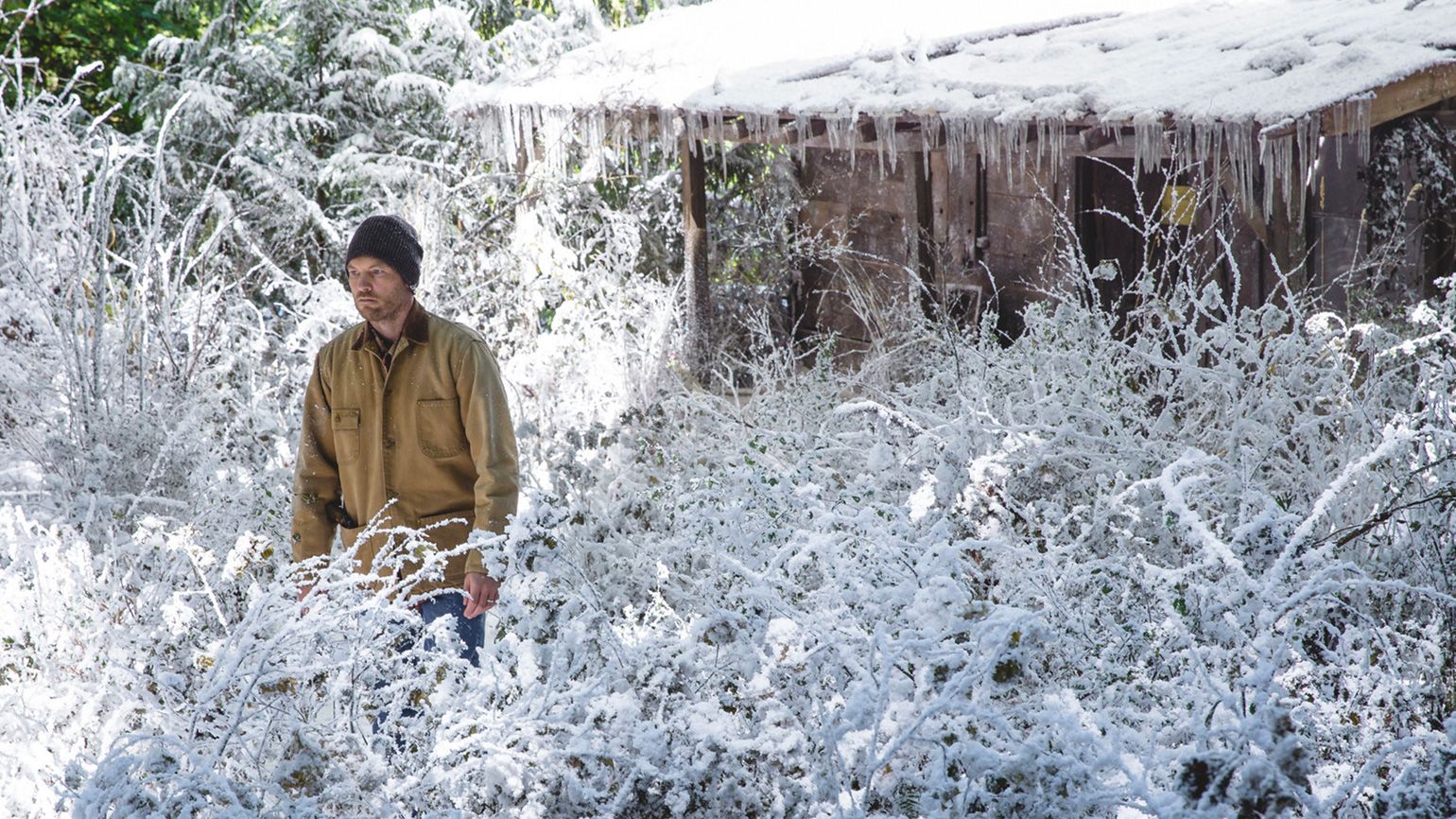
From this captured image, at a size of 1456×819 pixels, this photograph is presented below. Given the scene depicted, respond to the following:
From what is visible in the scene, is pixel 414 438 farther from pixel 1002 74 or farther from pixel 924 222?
pixel 924 222

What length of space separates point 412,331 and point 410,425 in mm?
262

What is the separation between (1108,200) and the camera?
9984mm

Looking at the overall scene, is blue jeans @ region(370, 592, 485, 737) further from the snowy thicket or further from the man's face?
the man's face

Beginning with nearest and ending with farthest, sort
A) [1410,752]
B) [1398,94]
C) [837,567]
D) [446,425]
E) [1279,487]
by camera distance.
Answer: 1. [1410,752]
2. [837,567]
3. [446,425]
4. [1279,487]
5. [1398,94]

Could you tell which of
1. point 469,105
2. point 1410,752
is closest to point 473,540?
point 1410,752

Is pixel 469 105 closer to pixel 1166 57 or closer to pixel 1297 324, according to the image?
pixel 1166 57

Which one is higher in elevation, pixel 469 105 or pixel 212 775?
pixel 469 105

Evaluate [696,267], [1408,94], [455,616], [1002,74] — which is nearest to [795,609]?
[455,616]

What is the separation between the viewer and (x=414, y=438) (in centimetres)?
385

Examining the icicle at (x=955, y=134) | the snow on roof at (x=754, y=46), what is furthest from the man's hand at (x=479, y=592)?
the snow on roof at (x=754, y=46)

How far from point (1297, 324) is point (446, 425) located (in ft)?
11.0

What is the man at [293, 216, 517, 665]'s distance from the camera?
378cm

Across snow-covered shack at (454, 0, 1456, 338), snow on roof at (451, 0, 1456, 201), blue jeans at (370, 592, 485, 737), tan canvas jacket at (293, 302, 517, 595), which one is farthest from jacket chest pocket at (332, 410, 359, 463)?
snow on roof at (451, 0, 1456, 201)

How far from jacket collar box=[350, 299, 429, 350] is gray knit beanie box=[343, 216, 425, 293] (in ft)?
0.32
